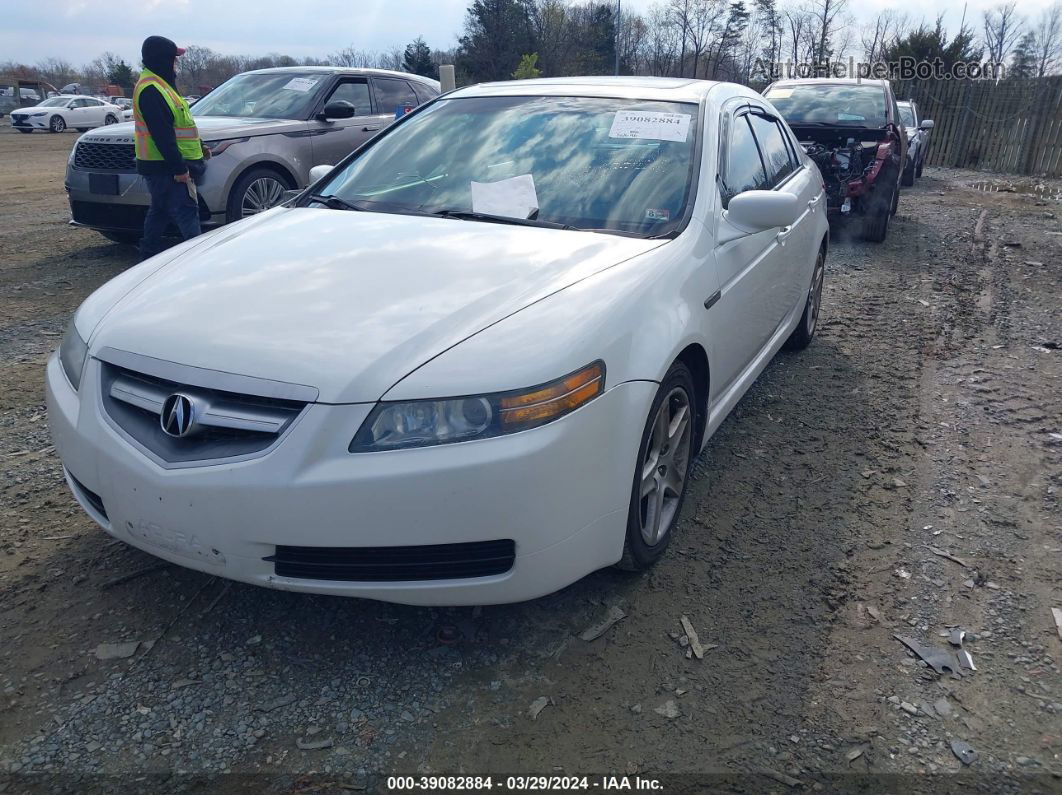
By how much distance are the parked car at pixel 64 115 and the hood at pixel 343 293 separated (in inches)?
1227

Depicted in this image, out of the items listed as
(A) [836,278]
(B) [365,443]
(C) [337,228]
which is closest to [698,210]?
(C) [337,228]

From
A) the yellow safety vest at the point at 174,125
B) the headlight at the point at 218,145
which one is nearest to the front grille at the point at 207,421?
the yellow safety vest at the point at 174,125

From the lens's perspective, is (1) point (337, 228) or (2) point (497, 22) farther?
(2) point (497, 22)

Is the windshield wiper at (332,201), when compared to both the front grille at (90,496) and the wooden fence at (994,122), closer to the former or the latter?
the front grille at (90,496)

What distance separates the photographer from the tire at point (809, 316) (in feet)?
17.3

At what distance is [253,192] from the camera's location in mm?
7465

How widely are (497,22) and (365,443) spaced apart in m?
43.2

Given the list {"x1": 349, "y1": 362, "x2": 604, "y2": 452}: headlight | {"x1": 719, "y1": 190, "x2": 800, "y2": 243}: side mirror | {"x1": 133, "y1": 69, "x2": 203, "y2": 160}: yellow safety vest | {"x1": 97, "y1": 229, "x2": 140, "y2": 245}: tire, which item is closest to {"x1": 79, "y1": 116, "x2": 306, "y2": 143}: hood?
{"x1": 133, "y1": 69, "x2": 203, "y2": 160}: yellow safety vest

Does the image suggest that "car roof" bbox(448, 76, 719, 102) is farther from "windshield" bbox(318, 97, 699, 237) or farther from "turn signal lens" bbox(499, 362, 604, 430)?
"turn signal lens" bbox(499, 362, 604, 430)

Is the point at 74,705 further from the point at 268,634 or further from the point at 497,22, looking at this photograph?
the point at 497,22

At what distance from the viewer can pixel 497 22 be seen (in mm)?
41031

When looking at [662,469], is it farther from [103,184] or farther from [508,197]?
[103,184]

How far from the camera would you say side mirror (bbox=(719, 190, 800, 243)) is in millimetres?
3256

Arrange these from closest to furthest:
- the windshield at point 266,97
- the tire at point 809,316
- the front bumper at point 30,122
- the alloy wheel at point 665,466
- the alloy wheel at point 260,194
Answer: the alloy wheel at point 665,466 < the tire at point 809,316 < the alloy wheel at point 260,194 < the windshield at point 266,97 < the front bumper at point 30,122
